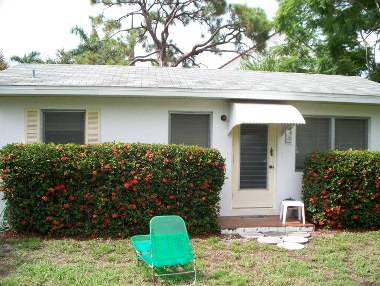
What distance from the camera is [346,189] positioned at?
745 cm

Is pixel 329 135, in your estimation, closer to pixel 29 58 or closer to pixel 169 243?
pixel 169 243

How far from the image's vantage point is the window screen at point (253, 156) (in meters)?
8.25

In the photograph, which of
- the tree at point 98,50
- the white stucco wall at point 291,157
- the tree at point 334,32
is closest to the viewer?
the white stucco wall at point 291,157

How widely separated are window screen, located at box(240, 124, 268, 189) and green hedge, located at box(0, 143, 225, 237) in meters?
1.58

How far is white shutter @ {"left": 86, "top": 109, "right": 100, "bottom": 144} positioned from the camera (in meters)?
7.53

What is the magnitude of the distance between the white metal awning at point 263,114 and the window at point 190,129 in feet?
2.22

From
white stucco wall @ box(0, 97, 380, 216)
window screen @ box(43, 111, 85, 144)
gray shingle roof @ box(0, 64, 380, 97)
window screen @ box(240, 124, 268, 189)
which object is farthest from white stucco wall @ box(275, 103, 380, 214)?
window screen @ box(43, 111, 85, 144)

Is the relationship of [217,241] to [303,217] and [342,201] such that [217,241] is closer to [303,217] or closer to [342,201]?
[303,217]

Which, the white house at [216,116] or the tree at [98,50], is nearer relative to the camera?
the white house at [216,116]

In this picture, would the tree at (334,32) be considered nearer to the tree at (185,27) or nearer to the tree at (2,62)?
the tree at (185,27)

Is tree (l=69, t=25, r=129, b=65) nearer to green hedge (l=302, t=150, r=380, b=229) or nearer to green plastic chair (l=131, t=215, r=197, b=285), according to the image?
green hedge (l=302, t=150, r=380, b=229)

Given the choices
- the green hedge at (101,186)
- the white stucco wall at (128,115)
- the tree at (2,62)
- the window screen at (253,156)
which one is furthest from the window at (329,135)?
the tree at (2,62)

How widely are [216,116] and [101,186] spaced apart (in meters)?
2.96

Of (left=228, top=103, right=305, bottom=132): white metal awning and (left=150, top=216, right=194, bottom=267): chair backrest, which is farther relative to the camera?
(left=228, top=103, right=305, bottom=132): white metal awning
